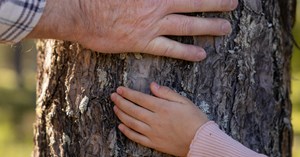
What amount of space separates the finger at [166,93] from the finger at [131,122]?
0.10m

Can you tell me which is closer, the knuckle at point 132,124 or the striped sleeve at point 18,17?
the striped sleeve at point 18,17

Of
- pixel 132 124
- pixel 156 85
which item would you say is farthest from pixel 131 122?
pixel 156 85

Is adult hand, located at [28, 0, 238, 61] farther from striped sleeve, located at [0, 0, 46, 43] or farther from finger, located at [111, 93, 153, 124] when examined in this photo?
finger, located at [111, 93, 153, 124]

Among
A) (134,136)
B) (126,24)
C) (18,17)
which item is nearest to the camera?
(18,17)

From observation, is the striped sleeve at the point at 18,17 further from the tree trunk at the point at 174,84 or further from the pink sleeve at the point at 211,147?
the pink sleeve at the point at 211,147

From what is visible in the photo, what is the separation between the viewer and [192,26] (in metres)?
2.06

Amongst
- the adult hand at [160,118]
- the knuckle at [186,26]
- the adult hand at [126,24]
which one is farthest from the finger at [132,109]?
the knuckle at [186,26]

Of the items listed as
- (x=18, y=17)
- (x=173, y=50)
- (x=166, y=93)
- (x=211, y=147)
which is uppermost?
(x=18, y=17)

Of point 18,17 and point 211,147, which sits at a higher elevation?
point 18,17

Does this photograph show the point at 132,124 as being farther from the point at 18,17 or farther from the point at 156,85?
the point at 18,17

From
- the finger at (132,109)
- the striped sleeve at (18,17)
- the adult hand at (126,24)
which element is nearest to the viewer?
the striped sleeve at (18,17)

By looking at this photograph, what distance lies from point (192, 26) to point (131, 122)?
0.36m

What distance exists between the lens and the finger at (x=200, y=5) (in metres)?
2.03

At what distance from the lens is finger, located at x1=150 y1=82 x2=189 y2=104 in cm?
209
